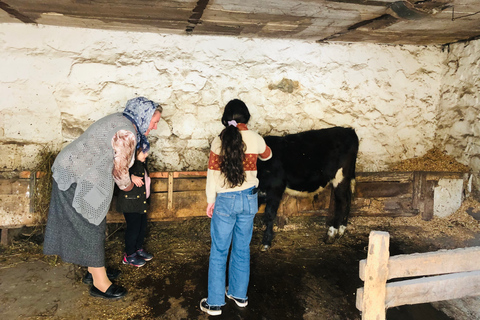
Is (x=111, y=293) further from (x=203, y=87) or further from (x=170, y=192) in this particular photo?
(x=203, y=87)

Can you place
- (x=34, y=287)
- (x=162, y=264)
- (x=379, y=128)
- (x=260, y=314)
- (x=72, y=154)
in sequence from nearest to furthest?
1. (x=72, y=154)
2. (x=260, y=314)
3. (x=34, y=287)
4. (x=162, y=264)
5. (x=379, y=128)

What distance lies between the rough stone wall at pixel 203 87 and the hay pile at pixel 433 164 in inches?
6.2

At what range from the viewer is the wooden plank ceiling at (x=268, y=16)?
301 cm

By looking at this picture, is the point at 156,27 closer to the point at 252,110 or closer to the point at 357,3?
the point at 252,110

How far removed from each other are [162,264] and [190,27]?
2.70 metres

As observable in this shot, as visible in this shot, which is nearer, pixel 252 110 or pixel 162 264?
pixel 162 264

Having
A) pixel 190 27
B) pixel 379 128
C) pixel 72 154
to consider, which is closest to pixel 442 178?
pixel 379 128

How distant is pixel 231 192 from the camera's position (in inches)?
103

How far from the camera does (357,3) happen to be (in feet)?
9.72

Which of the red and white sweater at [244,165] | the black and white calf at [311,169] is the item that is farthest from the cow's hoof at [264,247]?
the red and white sweater at [244,165]

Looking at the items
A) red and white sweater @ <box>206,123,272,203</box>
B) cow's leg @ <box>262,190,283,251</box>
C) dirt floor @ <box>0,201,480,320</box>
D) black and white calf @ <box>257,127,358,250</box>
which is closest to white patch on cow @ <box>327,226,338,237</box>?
black and white calf @ <box>257,127,358,250</box>

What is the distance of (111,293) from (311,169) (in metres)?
2.62

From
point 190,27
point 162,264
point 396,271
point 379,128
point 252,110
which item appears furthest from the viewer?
point 379,128

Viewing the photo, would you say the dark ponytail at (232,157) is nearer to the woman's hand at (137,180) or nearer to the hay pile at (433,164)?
the woman's hand at (137,180)
